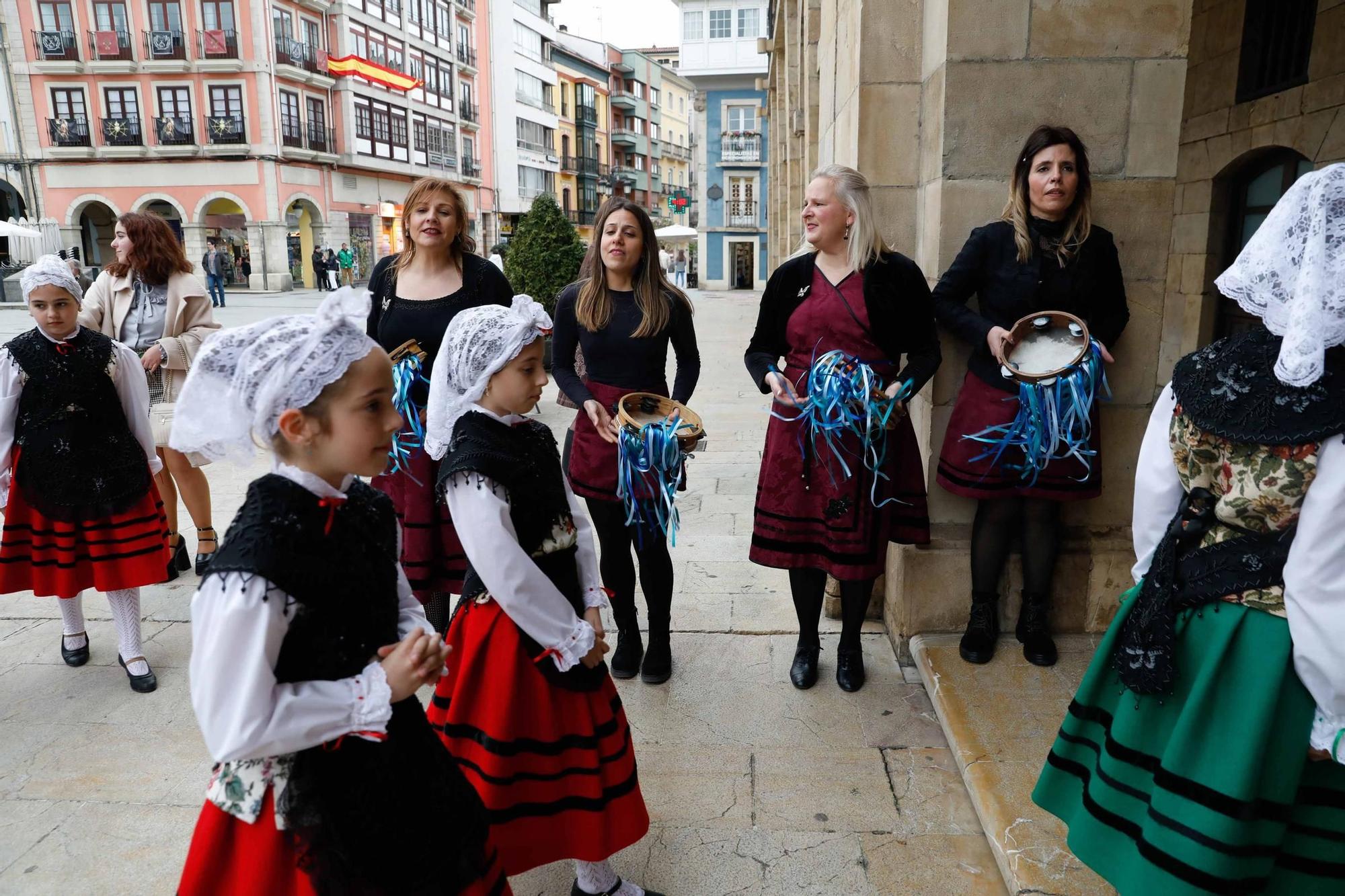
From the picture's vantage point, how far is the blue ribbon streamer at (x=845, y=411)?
312cm

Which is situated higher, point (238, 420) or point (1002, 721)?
point (238, 420)

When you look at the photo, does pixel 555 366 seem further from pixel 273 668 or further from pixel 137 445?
pixel 273 668

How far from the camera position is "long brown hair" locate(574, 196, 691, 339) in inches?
137

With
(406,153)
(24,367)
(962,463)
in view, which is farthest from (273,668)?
(406,153)

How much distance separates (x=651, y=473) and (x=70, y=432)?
2348mm

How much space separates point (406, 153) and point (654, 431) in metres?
40.2

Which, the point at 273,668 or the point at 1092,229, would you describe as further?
the point at 1092,229

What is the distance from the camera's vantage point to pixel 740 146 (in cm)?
3797

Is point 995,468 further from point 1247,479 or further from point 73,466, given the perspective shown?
point 73,466

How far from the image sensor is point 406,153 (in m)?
39.5

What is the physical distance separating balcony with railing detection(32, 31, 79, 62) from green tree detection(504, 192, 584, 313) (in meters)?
30.2

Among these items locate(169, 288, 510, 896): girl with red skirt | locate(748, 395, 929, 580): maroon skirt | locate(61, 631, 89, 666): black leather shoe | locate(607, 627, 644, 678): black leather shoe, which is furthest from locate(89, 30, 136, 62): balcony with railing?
locate(169, 288, 510, 896): girl with red skirt

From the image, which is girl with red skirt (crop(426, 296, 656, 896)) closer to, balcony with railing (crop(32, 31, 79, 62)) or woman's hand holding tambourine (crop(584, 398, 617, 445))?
woman's hand holding tambourine (crop(584, 398, 617, 445))

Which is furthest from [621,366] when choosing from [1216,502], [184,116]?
[184,116]
